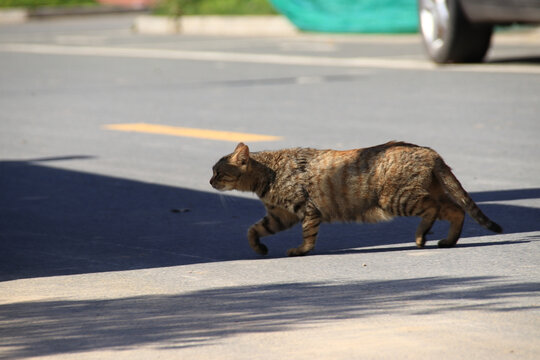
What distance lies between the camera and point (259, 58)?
22000 mm

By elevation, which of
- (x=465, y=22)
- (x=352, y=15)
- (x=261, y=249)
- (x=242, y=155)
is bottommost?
(x=352, y=15)

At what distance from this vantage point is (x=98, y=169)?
10.1 m

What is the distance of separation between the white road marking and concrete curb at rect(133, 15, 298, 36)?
20.7 feet

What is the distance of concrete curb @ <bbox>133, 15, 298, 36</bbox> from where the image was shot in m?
31.6

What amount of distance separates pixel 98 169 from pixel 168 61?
12.0 meters

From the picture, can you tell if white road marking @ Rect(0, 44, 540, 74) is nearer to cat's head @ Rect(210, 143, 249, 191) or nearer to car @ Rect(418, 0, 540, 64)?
car @ Rect(418, 0, 540, 64)

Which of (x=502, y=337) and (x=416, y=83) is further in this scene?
(x=416, y=83)

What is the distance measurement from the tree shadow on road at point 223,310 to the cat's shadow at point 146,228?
91cm

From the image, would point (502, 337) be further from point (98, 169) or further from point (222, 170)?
point (98, 169)

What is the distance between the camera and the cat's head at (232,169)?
6.71 m

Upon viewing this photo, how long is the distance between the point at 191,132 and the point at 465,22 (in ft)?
22.2

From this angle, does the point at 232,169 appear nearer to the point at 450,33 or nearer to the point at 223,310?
the point at 223,310

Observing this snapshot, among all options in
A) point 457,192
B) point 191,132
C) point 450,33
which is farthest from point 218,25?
point 457,192

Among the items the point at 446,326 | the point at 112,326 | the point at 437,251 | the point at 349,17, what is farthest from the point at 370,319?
the point at 349,17
